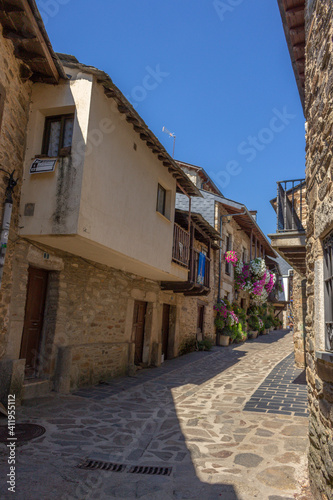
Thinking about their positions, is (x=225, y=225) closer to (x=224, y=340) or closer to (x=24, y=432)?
(x=224, y=340)

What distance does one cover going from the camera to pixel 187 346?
43.0ft

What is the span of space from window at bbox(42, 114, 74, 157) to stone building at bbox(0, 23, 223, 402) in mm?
18

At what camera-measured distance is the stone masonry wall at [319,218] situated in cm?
295

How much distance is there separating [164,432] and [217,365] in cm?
589

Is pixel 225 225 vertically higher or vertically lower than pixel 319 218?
higher

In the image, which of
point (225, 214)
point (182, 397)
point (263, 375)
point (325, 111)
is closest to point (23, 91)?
point (325, 111)

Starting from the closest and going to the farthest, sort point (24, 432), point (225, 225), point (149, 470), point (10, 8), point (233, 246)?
point (149, 470)
point (24, 432)
point (10, 8)
point (225, 225)
point (233, 246)

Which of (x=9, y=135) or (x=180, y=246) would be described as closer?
(x=9, y=135)

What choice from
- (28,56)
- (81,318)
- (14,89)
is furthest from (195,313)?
(28,56)

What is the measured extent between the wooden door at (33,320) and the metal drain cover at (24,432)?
153 cm

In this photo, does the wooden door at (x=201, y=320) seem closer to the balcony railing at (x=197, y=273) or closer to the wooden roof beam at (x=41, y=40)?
the balcony railing at (x=197, y=273)

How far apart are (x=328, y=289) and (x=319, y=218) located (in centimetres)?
62

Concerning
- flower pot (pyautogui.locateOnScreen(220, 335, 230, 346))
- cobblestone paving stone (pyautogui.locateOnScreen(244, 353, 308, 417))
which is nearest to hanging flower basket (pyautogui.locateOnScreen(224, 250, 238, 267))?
flower pot (pyautogui.locateOnScreen(220, 335, 230, 346))

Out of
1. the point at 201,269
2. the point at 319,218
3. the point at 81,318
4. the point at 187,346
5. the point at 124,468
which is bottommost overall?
the point at 124,468
